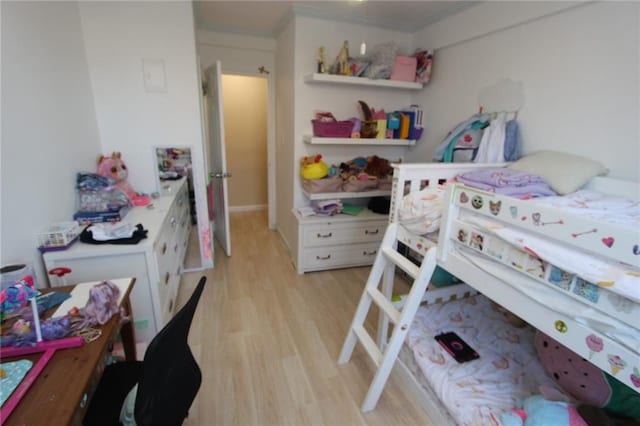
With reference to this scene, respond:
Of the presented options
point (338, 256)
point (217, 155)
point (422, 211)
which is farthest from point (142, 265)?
point (338, 256)

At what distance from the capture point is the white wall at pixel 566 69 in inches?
62.0

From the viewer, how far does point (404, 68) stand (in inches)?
112

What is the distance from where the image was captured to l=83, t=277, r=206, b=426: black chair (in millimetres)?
868

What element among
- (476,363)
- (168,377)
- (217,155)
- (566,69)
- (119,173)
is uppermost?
(566,69)

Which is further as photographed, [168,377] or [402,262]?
[402,262]

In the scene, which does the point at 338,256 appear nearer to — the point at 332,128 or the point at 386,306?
the point at 332,128

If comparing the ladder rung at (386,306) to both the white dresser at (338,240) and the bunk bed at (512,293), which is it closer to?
the bunk bed at (512,293)

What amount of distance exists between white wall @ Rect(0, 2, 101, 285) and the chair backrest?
1000 millimetres

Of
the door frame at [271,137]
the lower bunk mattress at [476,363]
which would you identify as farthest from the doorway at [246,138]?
the lower bunk mattress at [476,363]

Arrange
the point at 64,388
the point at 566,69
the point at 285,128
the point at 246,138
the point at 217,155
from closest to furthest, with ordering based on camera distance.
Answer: the point at 64,388
the point at 566,69
the point at 217,155
the point at 285,128
the point at 246,138

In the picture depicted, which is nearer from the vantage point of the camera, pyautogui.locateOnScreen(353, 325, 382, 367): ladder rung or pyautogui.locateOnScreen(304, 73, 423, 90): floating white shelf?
pyautogui.locateOnScreen(353, 325, 382, 367): ladder rung

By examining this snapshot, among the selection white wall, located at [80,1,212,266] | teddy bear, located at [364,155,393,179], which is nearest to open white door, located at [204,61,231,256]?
white wall, located at [80,1,212,266]

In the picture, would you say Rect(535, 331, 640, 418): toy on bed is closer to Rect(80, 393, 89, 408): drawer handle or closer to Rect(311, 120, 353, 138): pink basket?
Rect(80, 393, 89, 408): drawer handle

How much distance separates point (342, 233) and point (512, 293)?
6.38ft
